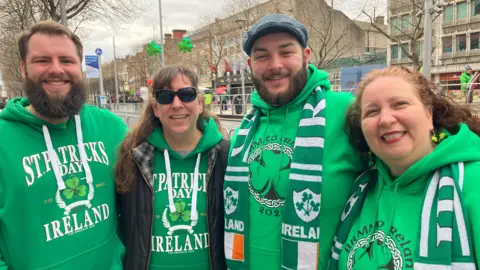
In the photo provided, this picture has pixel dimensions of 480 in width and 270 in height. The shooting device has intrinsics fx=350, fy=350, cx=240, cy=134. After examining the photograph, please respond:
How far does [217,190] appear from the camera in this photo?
2.64 meters

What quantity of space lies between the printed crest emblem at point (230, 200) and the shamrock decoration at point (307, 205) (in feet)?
1.57

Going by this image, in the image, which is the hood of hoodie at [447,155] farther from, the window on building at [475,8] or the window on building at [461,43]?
the window on building at [475,8]

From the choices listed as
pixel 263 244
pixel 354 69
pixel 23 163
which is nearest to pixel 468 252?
pixel 263 244

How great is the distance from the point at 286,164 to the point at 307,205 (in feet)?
1.02

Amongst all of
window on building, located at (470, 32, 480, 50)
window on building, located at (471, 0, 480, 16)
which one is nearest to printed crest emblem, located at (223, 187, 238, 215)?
window on building, located at (470, 32, 480, 50)

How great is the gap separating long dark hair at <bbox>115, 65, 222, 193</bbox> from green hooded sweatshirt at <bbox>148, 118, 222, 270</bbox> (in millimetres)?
123

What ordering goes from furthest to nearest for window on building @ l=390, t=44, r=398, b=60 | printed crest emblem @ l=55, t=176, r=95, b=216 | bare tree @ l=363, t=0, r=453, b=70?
1. window on building @ l=390, t=44, r=398, b=60
2. bare tree @ l=363, t=0, r=453, b=70
3. printed crest emblem @ l=55, t=176, r=95, b=216

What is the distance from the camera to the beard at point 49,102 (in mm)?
2338

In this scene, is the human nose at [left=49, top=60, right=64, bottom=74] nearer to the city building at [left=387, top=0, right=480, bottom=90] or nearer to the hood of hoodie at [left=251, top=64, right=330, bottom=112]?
the hood of hoodie at [left=251, top=64, right=330, bottom=112]

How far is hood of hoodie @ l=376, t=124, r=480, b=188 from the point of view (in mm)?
1682

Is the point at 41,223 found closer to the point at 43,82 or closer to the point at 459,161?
the point at 43,82

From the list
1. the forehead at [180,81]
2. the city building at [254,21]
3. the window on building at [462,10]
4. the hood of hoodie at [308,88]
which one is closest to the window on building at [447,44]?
the window on building at [462,10]

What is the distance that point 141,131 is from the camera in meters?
2.76

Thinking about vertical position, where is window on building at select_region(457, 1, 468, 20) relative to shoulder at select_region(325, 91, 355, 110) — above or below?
above
